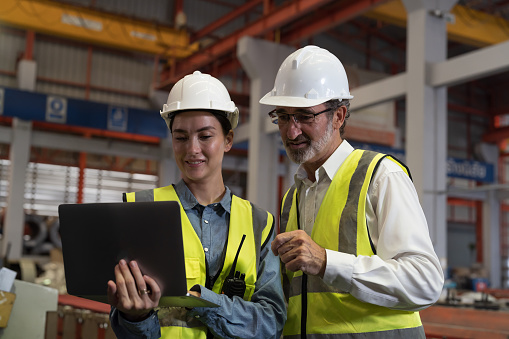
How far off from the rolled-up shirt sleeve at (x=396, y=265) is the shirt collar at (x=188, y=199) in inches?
22.7

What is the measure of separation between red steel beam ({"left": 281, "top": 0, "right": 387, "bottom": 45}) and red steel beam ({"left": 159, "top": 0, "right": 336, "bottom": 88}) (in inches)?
32.6

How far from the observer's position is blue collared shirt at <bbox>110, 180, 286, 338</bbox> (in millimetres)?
2074

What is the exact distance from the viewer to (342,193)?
2.25 meters

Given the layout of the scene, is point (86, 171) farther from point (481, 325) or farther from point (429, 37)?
point (481, 325)

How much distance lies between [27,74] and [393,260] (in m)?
16.5

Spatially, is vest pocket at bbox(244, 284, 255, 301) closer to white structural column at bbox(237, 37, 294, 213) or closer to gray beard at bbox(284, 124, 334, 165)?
gray beard at bbox(284, 124, 334, 165)

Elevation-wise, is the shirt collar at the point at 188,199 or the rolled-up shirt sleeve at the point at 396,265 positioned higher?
the shirt collar at the point at 188,199

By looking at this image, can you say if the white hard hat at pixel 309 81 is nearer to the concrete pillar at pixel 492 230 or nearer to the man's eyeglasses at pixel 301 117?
the man's eyeglasses at pixel 301 117

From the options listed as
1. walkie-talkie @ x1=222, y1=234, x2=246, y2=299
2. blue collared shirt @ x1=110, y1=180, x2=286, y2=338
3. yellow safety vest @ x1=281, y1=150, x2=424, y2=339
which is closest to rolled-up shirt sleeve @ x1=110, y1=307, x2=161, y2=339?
blue collared shirt @ x1=110, y1=180, x2=286, y2=338

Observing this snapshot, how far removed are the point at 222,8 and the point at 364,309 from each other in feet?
63.1

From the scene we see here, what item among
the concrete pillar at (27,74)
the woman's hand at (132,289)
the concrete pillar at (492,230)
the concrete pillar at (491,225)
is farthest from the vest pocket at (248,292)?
the concrete pillar at (491,225)

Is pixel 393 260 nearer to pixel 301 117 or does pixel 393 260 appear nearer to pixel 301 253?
pixel 301 253

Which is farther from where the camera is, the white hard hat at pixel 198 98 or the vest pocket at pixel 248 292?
the white hard hat at pixel 198 98

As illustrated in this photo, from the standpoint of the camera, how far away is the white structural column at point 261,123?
11.8 m
